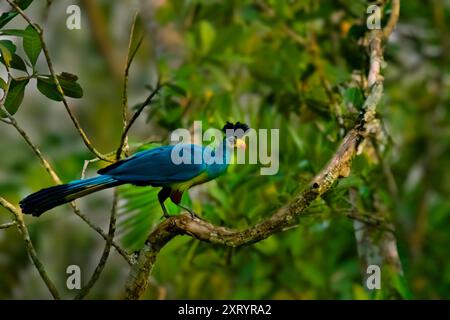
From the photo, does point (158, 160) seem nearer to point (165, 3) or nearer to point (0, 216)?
point (165, 3)

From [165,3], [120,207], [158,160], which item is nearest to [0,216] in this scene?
[165,3]

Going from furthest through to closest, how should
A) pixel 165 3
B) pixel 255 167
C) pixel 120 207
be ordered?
1. pixel 165 3
2. pixel 255 167
3. pixel 120 207

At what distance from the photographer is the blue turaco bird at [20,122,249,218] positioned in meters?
2.23

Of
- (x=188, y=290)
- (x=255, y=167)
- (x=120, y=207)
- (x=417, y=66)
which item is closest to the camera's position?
(x=120, y=207)

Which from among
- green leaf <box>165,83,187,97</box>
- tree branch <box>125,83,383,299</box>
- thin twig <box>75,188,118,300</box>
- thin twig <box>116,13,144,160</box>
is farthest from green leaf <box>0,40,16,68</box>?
green leaf <box>165,83,187,97</box>

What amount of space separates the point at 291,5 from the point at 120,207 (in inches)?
54.6

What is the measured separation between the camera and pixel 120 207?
126 inches

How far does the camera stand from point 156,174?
2.39m

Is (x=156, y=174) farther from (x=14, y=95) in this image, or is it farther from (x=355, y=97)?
(x=355, y=97)

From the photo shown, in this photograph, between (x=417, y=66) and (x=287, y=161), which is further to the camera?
(x=417, y=66)

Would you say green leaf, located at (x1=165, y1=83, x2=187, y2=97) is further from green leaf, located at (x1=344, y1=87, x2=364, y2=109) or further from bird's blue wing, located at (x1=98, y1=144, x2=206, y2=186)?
bird's blue wing, located at (x1=98, y1=144, x2=206, y2=186)

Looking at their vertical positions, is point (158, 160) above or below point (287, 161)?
below

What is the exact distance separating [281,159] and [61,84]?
1.23m
